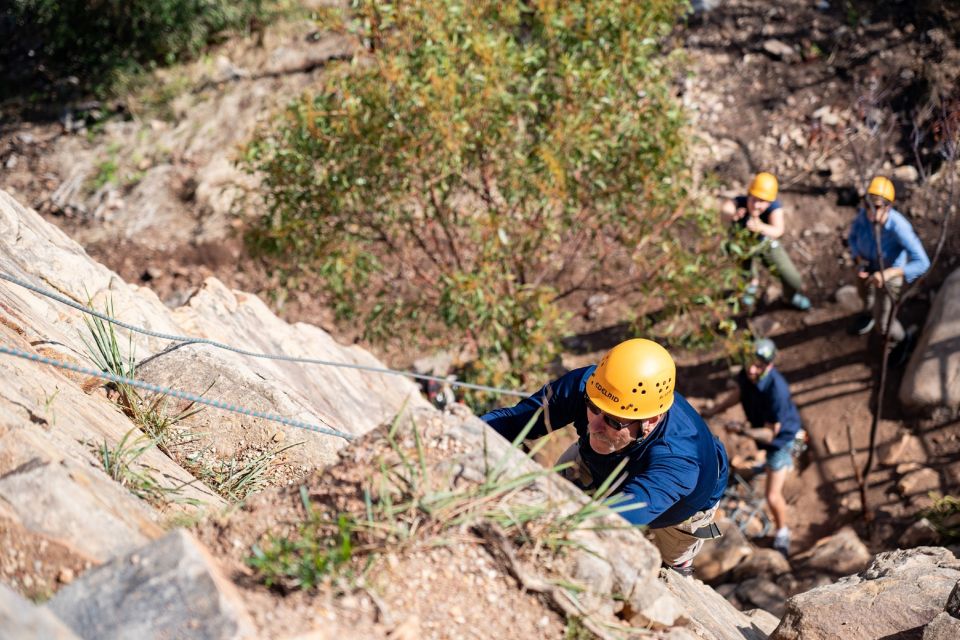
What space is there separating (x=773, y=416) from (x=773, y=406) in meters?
0.10

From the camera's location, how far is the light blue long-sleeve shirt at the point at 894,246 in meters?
7.29

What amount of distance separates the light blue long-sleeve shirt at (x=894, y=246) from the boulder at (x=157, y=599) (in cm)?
638

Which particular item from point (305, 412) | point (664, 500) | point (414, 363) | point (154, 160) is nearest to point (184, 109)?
point (154, 160)

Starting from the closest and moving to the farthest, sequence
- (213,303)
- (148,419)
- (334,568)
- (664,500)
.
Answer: (334,568) < (664,500) < (148,419) < (213,303)

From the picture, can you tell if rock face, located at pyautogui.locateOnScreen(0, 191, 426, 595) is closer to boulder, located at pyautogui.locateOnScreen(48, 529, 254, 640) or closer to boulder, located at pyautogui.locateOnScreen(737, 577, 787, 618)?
boulder, located at pyautogui.locateOnScreen(48, 529, 254, 640)

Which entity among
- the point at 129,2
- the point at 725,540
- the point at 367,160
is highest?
the point at 129,2

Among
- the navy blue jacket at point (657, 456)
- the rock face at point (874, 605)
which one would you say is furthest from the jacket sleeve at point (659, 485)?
the rock face at point (874, 605)

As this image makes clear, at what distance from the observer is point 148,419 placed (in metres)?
4.00

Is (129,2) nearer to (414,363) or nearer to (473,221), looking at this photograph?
(414,363)

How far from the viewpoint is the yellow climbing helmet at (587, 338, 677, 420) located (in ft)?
12.2

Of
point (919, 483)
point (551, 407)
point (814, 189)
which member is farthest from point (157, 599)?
point (814, 189)

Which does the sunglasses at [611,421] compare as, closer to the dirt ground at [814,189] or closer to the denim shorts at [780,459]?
the denim shorts at [780,459]

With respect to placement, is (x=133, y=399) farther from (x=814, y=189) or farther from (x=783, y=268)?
(x=814, y=189)

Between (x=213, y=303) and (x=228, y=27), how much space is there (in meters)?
9.31
